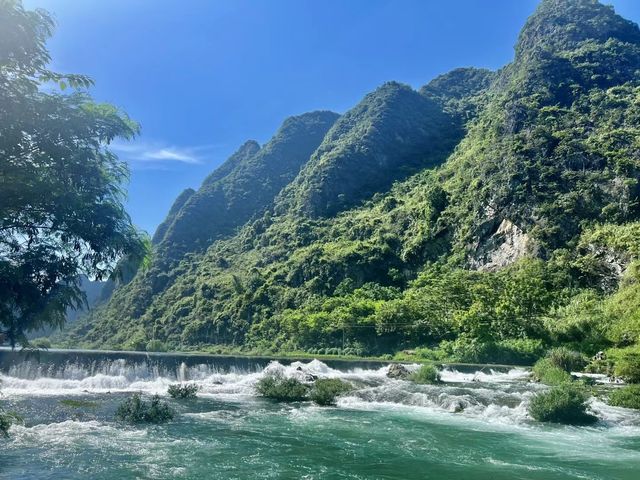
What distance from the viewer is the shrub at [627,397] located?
880 inches

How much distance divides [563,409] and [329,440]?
973cm

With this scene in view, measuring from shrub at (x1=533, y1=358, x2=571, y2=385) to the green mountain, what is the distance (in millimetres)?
7424

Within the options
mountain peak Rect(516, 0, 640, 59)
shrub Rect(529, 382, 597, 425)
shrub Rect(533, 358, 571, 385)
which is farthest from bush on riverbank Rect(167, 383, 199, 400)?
mountain peak Rect(516, 0, 640, 59)

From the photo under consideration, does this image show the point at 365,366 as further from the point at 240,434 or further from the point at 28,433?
the point at 28,433

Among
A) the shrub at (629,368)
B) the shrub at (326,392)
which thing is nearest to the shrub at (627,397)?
the shrub at (629,368)

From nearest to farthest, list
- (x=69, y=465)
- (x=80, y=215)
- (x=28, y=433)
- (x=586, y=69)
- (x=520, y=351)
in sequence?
1. (x=80, y=215)
2. (x=69, y=465)
3. (x=28, y=433)
4. (x=520, y=351)
5. (x=586, y=69)

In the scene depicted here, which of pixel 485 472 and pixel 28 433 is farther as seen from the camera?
pixel 28 433

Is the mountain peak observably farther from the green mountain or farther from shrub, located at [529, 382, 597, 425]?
shrub, located at [529, 382, 597, 425]

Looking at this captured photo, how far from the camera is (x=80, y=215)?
601cm

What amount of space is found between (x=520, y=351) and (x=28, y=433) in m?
44.7

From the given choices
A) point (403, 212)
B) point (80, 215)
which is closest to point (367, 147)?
point (403, 212)

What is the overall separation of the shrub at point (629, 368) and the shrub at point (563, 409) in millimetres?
11908

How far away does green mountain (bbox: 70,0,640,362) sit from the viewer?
5734 cm

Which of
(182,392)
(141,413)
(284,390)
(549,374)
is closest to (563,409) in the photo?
(549,374)
